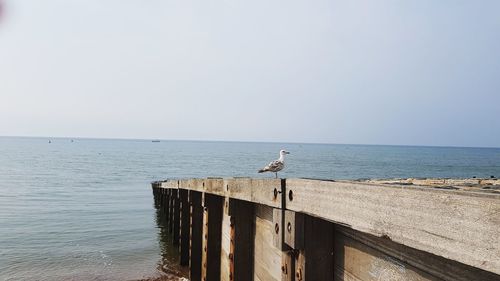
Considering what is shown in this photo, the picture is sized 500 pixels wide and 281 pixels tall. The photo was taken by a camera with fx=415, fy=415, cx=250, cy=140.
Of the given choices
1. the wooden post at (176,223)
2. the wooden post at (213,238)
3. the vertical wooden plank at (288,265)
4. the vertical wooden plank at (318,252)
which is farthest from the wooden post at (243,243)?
the wooden post at (176,223)

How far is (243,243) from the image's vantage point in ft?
16.3

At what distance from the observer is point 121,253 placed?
1686cm

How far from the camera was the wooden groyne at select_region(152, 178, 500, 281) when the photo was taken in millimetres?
1548

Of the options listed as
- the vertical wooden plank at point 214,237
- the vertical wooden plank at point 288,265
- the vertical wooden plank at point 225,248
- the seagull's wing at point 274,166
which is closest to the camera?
the vertical wooden plank at point 288,265

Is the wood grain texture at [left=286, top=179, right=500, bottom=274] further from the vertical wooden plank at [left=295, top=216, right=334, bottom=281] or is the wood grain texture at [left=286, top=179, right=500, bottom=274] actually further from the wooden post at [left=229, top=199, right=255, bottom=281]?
the wooden post at [left=229, top=199, right=255, bottom=281]

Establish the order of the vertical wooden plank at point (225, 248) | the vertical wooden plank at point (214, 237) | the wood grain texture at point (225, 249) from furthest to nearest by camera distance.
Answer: the vertical wooden plank at point (214, 237) < the wood grain texture at point (225, 249) < the vertical wooden plank at point (225, 248)

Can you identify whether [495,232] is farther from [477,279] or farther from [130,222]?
[130,222]

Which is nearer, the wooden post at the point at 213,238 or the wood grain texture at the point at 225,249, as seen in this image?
the wood grain texture at the point at 225,249

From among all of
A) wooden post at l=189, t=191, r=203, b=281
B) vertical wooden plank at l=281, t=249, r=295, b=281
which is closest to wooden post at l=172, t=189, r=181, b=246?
wooden post at l=189, t=191, r=203, b=281

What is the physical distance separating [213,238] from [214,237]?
2 centimetres

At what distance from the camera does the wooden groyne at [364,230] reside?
1548 millimetres

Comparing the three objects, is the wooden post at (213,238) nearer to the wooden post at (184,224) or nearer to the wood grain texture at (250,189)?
the wood grain texture at (250,189)

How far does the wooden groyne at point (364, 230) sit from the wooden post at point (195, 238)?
466 centimetres

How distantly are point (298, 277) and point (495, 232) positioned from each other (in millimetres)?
1878
